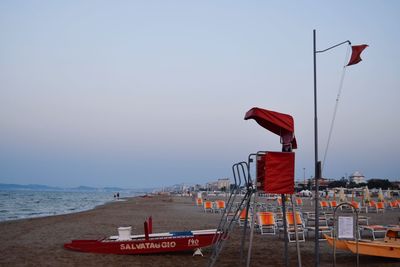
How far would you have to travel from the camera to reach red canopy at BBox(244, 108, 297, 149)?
8008 mm

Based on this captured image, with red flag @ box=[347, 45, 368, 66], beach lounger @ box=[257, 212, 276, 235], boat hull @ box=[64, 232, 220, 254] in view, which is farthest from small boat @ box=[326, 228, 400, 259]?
beach lounger @ box=[257, 212, 276, 235]

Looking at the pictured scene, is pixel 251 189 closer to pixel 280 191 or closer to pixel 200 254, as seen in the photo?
pixel 280 191

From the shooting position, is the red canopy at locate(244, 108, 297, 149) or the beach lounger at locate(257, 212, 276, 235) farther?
the beach lounger at locate(257, 212, 276, 235)

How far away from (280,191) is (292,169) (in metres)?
0.45

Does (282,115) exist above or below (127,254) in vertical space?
above

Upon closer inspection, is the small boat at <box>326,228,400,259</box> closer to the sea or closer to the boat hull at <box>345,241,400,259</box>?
the boat hull at <box>345,241,400,259</box>

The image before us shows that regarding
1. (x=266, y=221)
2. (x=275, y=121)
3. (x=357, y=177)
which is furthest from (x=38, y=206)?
(x=357, y=177)

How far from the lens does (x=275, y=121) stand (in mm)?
8102

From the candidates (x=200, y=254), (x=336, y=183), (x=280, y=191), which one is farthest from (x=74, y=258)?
(x=336, y=183)

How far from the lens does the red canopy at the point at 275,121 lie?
8.01 m

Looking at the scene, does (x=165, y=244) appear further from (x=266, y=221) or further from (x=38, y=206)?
(x=38, y=206)

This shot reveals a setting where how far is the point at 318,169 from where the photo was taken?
895 cm

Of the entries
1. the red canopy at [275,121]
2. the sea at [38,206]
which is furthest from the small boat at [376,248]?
the sea at [38,206]

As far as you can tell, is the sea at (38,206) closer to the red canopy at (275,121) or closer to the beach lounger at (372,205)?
the beach lounger at (372,205)
